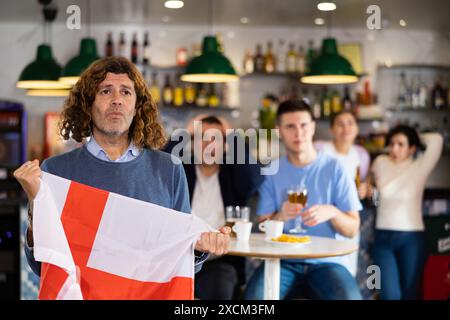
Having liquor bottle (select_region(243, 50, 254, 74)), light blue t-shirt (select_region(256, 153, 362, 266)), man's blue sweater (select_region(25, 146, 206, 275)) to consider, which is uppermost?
liquor bottle (select_region(243, 50, 254, 74))

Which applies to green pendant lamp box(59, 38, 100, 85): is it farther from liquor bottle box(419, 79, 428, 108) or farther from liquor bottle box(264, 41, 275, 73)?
liquor bottle box(419, 79, 428, 108)

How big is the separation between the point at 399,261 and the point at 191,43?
11.1 feet

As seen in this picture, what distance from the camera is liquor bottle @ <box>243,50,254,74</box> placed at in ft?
23.1

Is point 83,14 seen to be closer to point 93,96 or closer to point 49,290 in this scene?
point 93,96

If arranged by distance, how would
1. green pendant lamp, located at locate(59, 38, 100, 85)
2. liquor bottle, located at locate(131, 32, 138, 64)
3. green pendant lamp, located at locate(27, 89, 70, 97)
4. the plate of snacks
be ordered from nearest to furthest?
1. the plate of snacks
2. green pendant lamp, located at locate(59, 38, 100, 85)
3. green pendant lamp, located at locate(27, 89, 70, 97)
4. liquor bottle, located at locate(131, 32, 138, 64)

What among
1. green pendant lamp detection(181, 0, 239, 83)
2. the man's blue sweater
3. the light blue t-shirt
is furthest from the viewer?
green pendant lamp detection(181, 0, 239, 83)

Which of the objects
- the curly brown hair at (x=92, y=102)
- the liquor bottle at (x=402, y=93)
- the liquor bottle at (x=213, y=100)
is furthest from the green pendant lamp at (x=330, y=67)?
the liquor bottle at (x=402, y=93)

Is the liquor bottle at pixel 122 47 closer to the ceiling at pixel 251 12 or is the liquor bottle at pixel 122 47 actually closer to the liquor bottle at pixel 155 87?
the ceiling at pixel 251 12

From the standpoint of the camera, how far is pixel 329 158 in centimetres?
343

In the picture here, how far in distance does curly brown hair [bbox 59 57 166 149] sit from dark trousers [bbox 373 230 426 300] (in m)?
2.90

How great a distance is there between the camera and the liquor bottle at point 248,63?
278 inches

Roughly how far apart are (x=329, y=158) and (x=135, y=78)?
1.45 meters

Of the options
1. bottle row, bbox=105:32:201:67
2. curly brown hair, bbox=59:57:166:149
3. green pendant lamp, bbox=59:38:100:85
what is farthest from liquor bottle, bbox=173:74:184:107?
curly brown hair, bbox=59:57:166:149
